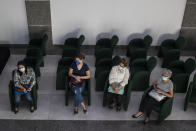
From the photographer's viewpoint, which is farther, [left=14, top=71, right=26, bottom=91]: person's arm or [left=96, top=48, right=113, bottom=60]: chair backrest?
[left=96, top=48, right=113, bottom=60]: chair backrest

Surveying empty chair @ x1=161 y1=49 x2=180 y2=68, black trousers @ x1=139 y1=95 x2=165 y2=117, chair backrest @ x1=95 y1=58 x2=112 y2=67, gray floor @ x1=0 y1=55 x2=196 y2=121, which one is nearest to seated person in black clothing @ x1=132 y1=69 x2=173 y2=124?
Answer: black trousers @ x1=139 y1=95 x2=165 y2=117

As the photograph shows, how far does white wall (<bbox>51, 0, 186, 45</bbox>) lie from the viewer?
872 cm

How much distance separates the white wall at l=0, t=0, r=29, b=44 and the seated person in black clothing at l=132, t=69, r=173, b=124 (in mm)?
4521

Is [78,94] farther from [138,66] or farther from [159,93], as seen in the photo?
[138,66]

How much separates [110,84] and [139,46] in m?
2.79

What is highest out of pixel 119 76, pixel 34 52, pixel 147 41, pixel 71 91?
pixel 147 41

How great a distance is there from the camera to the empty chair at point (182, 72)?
7398 mm

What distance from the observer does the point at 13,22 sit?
8.96 metres

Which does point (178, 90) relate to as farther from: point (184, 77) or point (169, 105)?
→ point (169, 105)

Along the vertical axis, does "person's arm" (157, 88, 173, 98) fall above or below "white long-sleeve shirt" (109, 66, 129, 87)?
below

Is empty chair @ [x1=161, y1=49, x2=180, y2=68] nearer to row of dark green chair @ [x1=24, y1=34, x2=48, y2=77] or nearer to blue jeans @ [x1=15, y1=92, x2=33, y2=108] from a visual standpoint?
row of dark green chair @ [x1=24, y1=34, x2=48, y2=77]

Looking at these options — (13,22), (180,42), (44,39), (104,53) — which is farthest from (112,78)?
(13,22)

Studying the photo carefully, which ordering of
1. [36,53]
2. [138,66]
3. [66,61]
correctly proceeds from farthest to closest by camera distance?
1. [36,53]
2. [138,66]
3. [66,61]

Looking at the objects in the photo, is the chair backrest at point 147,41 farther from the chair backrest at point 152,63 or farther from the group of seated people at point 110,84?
the group of seated people at point 110,84
